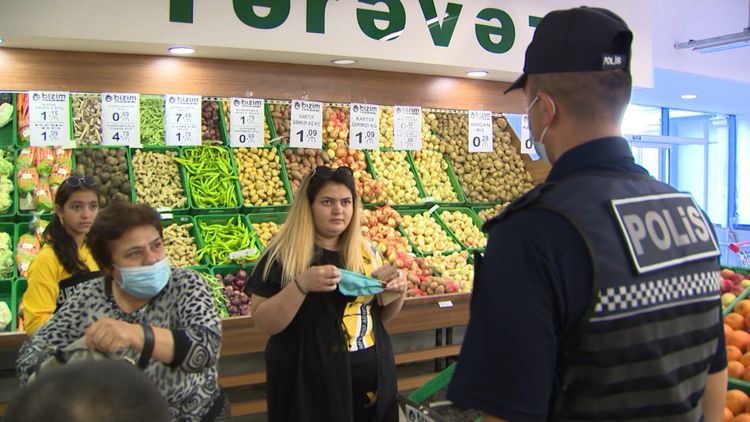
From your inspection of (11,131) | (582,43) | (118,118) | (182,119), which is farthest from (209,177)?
(582,43)

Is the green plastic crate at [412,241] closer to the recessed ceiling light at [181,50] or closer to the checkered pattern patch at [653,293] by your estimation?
the recessed ceiling light at [181,50]

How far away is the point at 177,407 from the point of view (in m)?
2.20

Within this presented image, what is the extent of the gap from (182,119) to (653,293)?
4557 millimetres

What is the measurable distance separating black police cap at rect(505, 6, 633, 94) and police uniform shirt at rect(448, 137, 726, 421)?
13.0 inches

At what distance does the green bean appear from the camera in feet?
17.9

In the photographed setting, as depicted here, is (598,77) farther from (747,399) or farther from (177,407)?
(747,399)

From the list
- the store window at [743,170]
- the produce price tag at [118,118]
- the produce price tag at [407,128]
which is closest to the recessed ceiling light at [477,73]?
the produce price tag at [407,128]

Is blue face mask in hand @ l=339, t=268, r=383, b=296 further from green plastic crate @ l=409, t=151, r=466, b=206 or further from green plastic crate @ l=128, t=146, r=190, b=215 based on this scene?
green plastic crate @ l=409, t=151, r=466, b=206

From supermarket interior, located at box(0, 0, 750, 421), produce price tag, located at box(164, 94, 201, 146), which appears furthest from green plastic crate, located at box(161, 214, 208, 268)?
produce price tag, located at box(164, 94, 201, 146)

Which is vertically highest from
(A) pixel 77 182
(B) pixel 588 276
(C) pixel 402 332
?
(A) pixel 77 182

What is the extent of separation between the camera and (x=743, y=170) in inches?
530

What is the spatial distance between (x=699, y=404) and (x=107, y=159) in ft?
15.4

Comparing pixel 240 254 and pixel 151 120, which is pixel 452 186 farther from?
pixel 151 120

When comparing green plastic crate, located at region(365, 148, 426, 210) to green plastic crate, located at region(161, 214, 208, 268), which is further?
green plastic crate, located at region(365, 148, 426, 210)
